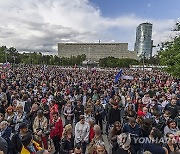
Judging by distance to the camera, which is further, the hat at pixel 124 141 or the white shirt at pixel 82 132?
the white shirt at pixel 82 132

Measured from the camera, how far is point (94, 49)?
558 feet

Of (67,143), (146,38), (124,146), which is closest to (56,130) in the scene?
(67,143)

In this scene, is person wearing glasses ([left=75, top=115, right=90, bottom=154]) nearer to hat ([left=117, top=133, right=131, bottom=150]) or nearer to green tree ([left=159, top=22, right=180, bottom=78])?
hat ([left=117, top=133, right=131, bottom=150])

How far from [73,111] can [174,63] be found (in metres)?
6.80

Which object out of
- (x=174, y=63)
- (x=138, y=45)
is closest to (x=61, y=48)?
(x=138, y=45)

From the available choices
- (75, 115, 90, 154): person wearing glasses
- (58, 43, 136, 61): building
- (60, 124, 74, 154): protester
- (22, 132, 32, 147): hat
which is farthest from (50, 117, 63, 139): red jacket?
(58, 43, 136, 61): building

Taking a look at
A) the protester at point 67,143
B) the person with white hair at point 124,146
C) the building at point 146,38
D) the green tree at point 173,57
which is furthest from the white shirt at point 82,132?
the building at point 146,38

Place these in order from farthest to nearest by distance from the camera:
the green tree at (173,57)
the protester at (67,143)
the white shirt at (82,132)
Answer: the green tree at (173,57)
the white shirt at (82,132)
the protester at (67,143)

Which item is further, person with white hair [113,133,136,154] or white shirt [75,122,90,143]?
white shirt [75,122,90,143]

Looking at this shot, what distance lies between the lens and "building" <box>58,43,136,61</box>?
16688 cm

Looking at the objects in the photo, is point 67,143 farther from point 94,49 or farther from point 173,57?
point 94,49

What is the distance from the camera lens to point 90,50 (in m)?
170

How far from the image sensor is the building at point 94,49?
16688 centimetres

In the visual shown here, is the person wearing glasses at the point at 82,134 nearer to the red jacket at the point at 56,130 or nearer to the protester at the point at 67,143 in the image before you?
the red jacket at the point at 56,130
